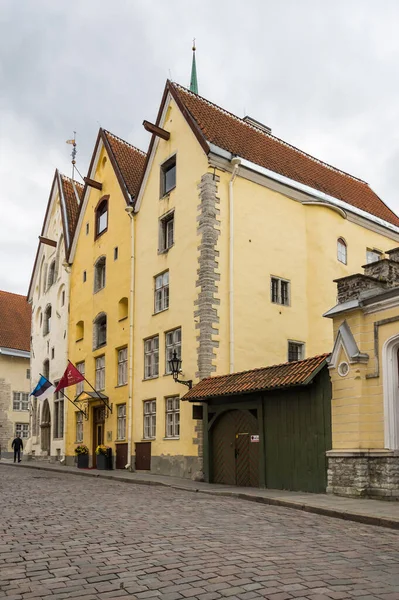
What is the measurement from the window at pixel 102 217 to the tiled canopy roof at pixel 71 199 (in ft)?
8.72

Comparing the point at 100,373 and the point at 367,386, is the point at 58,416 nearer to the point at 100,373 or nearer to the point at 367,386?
the point at 100,373

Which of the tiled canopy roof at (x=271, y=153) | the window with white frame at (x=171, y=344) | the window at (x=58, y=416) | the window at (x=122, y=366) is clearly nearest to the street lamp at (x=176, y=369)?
the window with white frame at (x=171, y=344)

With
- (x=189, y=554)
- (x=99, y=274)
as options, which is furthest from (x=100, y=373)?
(x=189, y=554)

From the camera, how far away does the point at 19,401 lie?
47062 mm

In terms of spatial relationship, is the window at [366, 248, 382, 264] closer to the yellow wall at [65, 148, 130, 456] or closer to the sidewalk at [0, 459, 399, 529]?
the yellow wall at [65, 148, 130, 456]

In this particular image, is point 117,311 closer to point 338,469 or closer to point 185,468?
point 185,468

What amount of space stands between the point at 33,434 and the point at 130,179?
16.1 m

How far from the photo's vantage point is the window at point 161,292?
24.0 m

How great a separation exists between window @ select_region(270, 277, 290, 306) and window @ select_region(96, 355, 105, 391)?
28.4ft

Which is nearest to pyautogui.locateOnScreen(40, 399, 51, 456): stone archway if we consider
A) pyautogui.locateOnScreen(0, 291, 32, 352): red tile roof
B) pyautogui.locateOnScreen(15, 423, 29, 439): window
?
pyautogui.locateOnScreen(15, 423, 29, 439): window

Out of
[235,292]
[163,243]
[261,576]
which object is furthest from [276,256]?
[261,576]

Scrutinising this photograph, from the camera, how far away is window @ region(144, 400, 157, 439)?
23873 mm

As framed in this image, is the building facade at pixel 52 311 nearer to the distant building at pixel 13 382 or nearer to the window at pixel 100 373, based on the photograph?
the window at pixel 100 373

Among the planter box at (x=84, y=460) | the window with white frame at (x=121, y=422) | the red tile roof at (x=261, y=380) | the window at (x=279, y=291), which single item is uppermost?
the window at (x=279, y=291)
